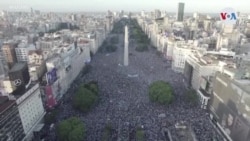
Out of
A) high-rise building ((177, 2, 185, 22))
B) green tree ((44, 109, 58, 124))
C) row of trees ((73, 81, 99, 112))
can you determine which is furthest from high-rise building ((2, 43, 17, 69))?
high-rise building ((177, 2, 185, 22))

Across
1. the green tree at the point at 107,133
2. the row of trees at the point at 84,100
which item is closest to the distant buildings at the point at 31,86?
the row of trees at the point at 84,100

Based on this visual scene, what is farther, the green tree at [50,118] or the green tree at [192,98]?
the green tree at [192,98]

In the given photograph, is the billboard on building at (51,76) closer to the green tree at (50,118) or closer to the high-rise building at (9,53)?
the green tree at (50,118)

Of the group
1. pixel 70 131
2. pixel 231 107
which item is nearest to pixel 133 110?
pixel 70 131

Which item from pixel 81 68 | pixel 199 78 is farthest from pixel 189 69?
pixel 81 68

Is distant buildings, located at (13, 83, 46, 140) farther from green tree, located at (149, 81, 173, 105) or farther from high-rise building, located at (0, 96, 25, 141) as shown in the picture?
green tree, located at (149, 81, 173, 105)

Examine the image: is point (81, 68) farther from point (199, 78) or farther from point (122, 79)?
point (199, 78)

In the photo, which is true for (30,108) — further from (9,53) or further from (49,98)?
(9,53)
